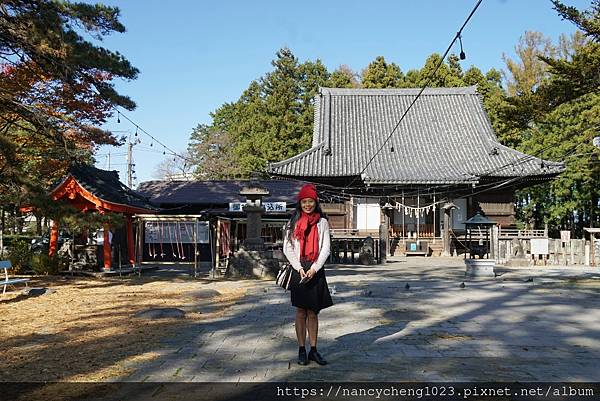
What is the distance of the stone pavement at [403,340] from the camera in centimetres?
467

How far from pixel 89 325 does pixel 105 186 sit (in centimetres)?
1004

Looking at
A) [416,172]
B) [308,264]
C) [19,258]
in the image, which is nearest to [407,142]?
[416,172]

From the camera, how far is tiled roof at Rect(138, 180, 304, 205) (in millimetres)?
24984

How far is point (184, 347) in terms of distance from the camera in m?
5.73

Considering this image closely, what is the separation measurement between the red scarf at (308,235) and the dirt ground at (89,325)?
184cm

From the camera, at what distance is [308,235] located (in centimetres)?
510

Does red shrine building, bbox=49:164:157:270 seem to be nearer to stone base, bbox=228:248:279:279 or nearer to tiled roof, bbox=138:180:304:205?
stone base, bbox=228:248:279:279

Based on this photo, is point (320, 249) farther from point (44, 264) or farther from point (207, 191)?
point (207, 191)

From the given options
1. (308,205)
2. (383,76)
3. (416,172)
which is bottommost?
(308,205)

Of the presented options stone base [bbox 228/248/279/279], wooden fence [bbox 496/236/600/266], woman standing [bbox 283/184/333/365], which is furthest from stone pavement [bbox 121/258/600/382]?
wooden fence [bbox 496/236/600/266]

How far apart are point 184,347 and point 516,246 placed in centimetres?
1621

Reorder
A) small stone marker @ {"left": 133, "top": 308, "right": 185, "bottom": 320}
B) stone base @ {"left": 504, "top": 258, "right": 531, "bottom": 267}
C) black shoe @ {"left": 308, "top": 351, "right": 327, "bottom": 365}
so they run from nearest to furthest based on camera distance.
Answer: black shoe @ {"left": 308, "top": 351, "right": 327, "bottom": 365} → small stone marker @ {"left": 133, "top": 308, "right": 185, "bottom": 320} → stone base @ {"left": 504, "top": 258, "right": 531, "bottom": 267}

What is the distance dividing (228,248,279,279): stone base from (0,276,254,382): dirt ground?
5.24 feet

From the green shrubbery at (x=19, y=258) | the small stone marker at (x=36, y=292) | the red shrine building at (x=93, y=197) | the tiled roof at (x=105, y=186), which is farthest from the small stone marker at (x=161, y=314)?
the green shrubbery at (x=19, y=258)
